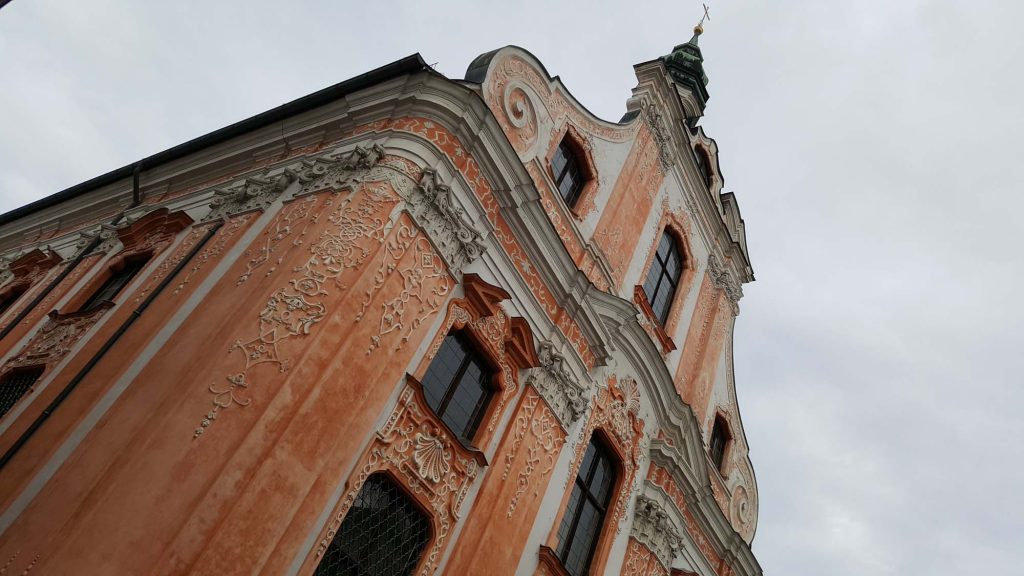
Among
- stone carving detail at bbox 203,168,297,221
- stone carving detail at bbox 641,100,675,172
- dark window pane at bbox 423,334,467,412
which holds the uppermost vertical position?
stone carving detail at bbox 641,100,675,172

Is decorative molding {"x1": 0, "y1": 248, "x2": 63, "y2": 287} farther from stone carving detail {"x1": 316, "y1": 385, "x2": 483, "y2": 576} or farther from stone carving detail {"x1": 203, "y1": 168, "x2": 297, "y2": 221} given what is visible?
stone carving detail {"x1": 316, "y1": 385, "x2": 483, "y2": 576}

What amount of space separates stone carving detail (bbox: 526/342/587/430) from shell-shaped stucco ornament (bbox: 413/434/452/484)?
7.14ft

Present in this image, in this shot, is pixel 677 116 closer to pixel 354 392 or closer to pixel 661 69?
pixel 661 69

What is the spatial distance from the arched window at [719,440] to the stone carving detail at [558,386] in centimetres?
621

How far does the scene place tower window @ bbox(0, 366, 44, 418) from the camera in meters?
10.8

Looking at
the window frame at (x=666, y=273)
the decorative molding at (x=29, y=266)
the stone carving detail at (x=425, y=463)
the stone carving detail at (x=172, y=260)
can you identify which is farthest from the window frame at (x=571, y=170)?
the decorative molding at (x=29, y=266)

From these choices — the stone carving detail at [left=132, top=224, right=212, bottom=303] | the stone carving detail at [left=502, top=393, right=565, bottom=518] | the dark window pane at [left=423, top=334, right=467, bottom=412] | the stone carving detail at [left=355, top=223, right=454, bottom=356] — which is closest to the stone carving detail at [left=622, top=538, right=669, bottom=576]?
the stone carving detail at [left=502, top=393, right=565, bottom=518]

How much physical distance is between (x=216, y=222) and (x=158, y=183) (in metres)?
3.45

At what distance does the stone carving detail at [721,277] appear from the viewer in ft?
58.6

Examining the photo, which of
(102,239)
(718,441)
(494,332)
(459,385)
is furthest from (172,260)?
(718,441)

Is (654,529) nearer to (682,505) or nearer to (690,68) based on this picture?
(682,505)

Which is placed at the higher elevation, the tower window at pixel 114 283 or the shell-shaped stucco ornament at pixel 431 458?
the tower window at pixel 114 283

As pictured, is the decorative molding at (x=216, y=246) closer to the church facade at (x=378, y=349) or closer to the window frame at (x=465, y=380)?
the church facade at (x=378, y=349)

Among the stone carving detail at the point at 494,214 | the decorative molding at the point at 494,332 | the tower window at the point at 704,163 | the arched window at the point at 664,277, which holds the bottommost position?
the decorative molding at the point at 494,332
